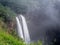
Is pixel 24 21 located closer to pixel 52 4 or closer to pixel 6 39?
pixel 52 4

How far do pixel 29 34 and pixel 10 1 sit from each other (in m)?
1.65

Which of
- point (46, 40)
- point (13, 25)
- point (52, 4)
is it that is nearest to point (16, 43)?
point (13, 25)

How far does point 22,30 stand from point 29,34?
67cm

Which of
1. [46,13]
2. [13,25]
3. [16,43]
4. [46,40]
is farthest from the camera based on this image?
[46,13]

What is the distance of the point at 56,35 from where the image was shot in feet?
37.9

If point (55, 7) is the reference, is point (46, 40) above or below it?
below

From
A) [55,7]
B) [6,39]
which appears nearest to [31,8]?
[55,7]

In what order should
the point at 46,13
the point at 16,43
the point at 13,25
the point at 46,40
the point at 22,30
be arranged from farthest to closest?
the point at 46,13 < the point at 46,40 < the point at 22,30 < the point at 13,25 < the point at 16,43

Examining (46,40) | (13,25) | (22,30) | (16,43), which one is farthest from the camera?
(46,40)

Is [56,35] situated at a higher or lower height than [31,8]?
lower

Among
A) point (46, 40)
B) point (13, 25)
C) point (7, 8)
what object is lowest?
point (46, 40)

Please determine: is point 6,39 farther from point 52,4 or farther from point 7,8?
point 52,4

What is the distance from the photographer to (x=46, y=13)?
12.0 m

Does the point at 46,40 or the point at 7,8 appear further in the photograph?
the point at 46,40
